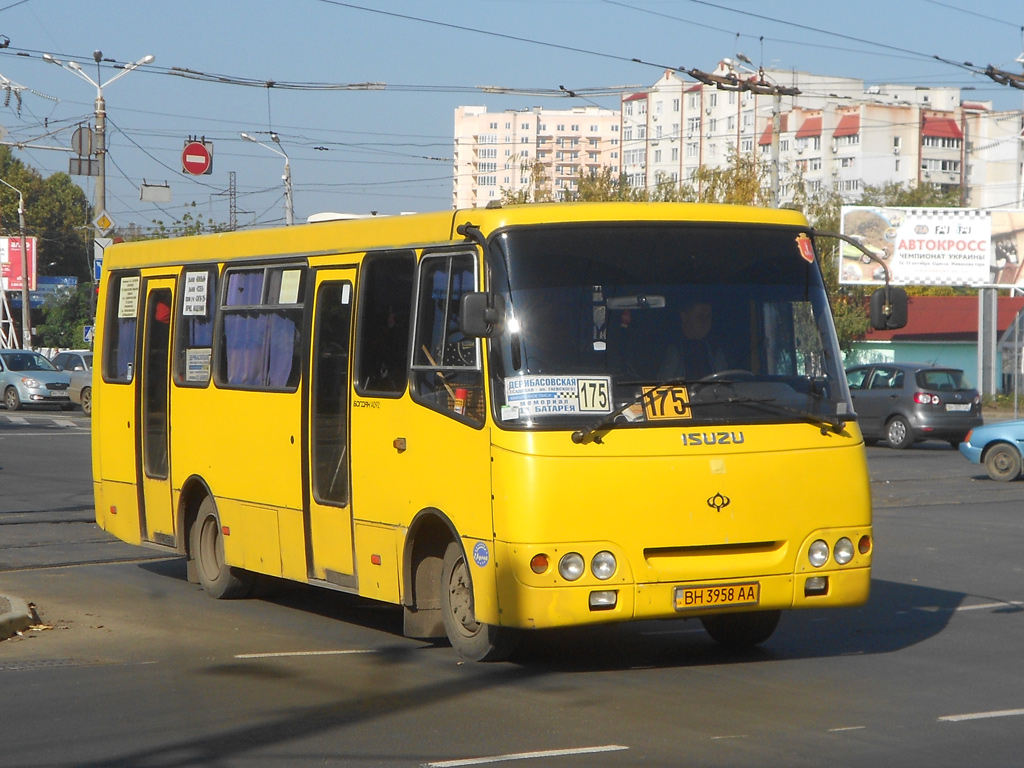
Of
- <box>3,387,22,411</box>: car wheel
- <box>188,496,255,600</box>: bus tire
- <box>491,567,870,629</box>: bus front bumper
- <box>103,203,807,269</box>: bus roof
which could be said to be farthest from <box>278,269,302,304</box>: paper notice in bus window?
<box>3,387,22,411</box>: car wheel

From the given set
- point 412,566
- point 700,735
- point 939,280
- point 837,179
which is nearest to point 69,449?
point 412,566

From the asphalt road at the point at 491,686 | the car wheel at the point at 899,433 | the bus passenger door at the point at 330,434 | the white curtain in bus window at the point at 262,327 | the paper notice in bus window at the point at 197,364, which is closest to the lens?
the asphalt road at the point at 491,686

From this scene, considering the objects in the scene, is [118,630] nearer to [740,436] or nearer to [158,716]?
[158,716]

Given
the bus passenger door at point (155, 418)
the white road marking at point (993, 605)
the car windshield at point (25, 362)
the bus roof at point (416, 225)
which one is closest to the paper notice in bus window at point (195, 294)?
the bus roof at point (416, 225)

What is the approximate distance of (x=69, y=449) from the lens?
89.1ft

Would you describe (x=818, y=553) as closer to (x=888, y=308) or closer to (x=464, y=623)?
(x=888, y=308)

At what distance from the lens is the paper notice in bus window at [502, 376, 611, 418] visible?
7664mm

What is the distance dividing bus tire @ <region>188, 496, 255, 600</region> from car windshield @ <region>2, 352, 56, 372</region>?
106ft

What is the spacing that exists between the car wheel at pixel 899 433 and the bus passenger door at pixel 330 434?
2140cm

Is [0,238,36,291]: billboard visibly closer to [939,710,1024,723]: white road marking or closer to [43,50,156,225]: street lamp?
[43,50,156,225]: street lamp

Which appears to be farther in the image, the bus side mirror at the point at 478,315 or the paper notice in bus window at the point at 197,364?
the paper notice in bus window at the point at 197,364

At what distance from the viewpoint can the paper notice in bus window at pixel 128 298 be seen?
12664 millimetres

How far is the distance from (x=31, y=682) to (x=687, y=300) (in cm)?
413

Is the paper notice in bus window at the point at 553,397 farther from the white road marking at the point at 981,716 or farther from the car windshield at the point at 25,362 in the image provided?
the car windshield at the point at 25,362
